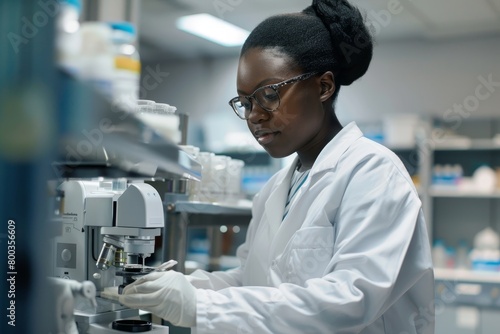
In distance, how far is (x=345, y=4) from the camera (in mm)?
1422

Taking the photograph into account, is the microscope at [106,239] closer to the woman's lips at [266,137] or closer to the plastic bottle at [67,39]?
the woman's lips at [266,137]

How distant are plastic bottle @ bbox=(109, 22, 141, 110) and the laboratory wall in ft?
14.4

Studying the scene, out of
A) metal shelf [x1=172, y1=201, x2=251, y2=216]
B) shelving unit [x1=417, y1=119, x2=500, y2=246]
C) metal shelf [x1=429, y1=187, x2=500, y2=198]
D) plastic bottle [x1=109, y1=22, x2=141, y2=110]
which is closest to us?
plastic bottle [x1=109, y1=22, x2=141, y2=110]

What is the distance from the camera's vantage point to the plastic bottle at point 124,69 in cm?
74

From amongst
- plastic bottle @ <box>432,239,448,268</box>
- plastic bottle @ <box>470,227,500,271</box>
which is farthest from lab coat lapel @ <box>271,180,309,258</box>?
plastic bottle @ <box>432,239,448,268</box>

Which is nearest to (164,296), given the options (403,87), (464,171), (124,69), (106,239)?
(106,239)

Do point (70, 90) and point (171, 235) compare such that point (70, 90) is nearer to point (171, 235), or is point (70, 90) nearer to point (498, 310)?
point (171, 235)

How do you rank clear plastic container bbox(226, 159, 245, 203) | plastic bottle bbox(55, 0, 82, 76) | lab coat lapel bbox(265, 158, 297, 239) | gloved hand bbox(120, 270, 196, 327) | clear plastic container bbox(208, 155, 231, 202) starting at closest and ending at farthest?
plastic bottle bbox(55, 0, 82, 76) → gloved hand bbox(120, 270, 196, 327) → lab coat lapel bbox(265, 158, 297, 239) → clear plastic container bbox(208, 155, 231, 202) → clear plastic container bbox(226, 159, 245, 203)

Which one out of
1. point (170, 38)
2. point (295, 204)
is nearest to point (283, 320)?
point (295, 204)

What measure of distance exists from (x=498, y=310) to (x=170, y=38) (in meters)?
4.07

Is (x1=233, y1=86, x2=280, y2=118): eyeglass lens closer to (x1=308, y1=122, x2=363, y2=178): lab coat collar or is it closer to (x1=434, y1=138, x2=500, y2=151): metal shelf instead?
(x1=308, y1=122, x2=363, y2=178): lab coat collar

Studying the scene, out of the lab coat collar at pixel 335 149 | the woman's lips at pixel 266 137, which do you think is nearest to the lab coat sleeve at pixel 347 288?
the lab coat collar at pixel 335 149

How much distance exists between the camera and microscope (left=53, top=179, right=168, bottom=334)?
3.67 feet

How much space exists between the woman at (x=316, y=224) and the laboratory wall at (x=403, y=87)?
155 inches
